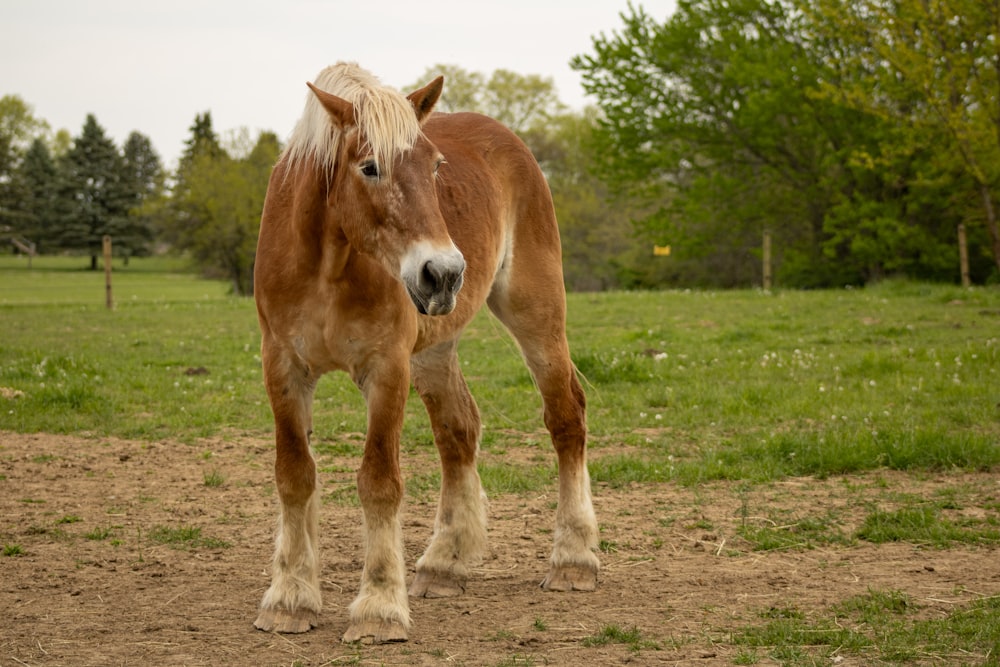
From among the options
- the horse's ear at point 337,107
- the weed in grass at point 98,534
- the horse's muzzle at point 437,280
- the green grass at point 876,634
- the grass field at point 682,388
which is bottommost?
Result: the green grass at point 876,634

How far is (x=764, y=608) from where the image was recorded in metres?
4.25

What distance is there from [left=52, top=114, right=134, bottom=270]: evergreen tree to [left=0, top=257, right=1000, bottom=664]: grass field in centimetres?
4872

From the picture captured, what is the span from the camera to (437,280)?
3.64 metres

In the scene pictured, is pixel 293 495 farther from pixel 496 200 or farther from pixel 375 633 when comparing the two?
pixel 496 200

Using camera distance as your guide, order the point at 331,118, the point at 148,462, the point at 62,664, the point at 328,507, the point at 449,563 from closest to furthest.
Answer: the point at 62,664 < the point at 331,118 < the point at 449,563 < the point at 328,507 < the point at 148,462

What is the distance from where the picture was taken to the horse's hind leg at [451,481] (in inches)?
191

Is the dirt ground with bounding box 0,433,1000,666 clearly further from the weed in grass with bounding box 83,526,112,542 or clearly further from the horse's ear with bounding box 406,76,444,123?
the horse's ear with bounding box 406,76,444,123

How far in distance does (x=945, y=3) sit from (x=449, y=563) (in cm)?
1767

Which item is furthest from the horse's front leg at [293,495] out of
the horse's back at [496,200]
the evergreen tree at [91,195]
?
the evergreen tree at [91,195]

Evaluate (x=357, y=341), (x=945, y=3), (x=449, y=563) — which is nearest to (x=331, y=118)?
(x=357, y=341)

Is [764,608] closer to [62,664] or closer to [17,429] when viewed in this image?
[62,664]

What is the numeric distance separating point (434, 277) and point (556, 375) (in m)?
1.83

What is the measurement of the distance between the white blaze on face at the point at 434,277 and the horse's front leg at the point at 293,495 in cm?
85

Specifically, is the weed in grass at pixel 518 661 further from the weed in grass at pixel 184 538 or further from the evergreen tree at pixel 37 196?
the evergreen tree at pixel 37 196
